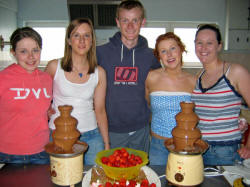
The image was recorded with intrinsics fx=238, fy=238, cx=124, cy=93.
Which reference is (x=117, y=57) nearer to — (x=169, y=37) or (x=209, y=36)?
(x=169, y=37)

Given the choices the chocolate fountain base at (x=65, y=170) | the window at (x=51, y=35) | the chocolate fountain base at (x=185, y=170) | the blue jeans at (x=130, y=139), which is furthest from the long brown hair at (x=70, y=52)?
the window at (x=51, y=35)

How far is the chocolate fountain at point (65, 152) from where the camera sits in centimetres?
94

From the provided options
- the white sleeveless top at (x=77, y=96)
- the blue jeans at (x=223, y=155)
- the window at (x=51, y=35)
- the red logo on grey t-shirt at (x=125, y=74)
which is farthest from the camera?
the window at (x=51, y=35)

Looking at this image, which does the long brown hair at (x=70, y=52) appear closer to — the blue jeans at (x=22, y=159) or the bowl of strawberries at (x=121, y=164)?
the blue jeans at (x=22, y=159)

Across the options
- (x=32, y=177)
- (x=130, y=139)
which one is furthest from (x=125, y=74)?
(x=32, y=177)

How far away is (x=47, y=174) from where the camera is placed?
1072 millimetres

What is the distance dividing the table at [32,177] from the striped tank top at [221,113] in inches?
12.8

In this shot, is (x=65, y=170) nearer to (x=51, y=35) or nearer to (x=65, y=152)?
(x=65, y=152)

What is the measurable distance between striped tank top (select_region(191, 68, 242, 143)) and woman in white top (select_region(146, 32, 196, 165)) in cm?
16

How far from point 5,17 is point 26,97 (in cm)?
247

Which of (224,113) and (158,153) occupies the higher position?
(224,113)

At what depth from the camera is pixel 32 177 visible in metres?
1.04

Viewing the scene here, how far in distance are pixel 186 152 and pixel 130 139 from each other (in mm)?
831

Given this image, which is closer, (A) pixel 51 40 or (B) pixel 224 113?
(B) pixel 224 113
